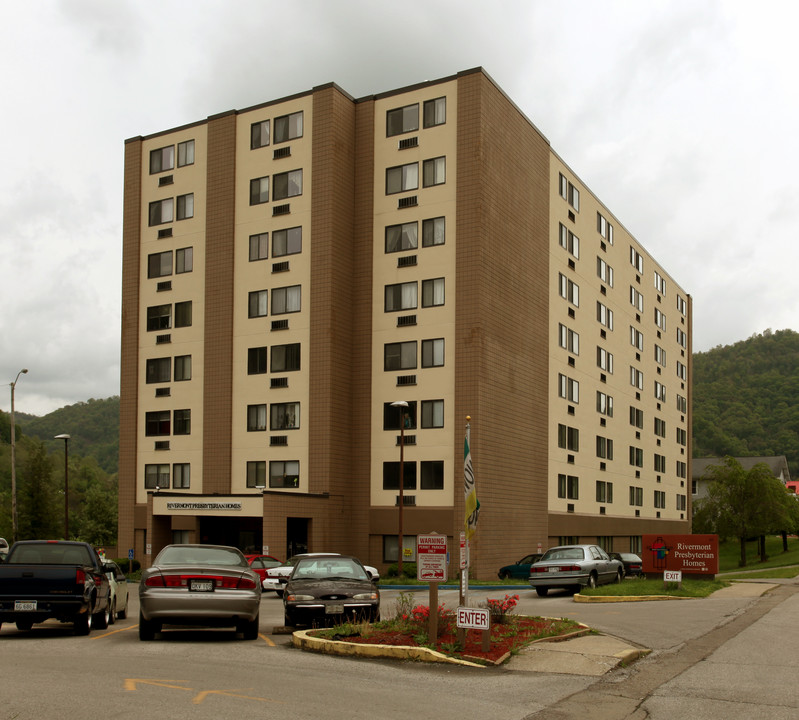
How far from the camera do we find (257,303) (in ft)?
154

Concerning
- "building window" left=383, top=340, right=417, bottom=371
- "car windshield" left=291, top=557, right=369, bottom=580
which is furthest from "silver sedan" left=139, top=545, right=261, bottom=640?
"building window" left=383, top=340, right=417, bottom=371

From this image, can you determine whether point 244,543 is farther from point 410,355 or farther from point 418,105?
point 418,105

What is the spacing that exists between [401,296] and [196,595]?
30.9 metres

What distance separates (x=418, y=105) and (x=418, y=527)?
1997cm

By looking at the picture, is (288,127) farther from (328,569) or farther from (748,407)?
(748,407)

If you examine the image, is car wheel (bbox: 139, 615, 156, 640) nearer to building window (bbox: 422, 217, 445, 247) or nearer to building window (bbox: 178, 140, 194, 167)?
building window (bbox: 422, 217, 445, 247)

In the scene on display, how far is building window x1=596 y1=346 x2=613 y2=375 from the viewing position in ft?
190

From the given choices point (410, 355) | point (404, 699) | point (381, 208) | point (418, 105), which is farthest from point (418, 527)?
point (404, 699)

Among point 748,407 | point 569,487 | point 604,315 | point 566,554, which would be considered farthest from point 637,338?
point 748,407

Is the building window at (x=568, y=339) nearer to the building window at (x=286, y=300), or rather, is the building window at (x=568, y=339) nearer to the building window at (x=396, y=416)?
the building window at (x=396, y=416)

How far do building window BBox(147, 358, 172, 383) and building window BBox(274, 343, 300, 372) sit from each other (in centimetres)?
707

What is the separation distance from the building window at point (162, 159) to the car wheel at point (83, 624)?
1504 inches

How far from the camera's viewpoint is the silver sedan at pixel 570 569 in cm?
2831

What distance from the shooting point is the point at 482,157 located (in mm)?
43094
